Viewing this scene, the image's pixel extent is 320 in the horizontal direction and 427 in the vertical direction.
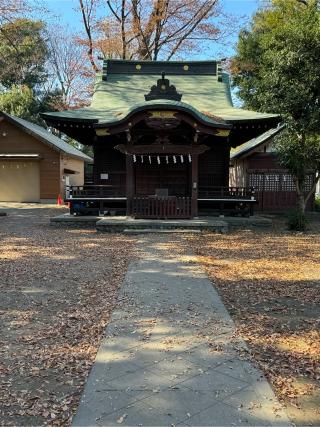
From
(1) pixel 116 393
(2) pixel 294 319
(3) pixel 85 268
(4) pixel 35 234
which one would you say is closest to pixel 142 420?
(1) pixel 116 393

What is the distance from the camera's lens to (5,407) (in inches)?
120

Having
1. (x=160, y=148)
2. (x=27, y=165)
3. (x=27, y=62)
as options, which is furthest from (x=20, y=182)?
(x=27, y=62)

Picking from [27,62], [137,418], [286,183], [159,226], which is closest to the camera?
[137,418]

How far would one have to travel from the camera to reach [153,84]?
18844 mm

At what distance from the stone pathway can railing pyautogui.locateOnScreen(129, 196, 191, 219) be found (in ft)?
25.0

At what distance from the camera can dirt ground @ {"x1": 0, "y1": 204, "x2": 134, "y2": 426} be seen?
3152 millimetres

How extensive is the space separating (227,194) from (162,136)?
11.3ft

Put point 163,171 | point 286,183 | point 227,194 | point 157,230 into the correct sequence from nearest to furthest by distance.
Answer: point 157,230 < point 227,194 < point 163,171 < point 286,183

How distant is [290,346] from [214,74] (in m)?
17.4

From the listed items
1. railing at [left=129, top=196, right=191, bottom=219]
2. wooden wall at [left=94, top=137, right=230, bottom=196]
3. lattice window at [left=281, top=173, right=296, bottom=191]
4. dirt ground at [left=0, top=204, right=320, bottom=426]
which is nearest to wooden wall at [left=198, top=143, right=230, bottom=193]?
wooden wall at [left=94, top=137, right=230, bottom=196]

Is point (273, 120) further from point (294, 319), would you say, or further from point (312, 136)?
point (294, 319)

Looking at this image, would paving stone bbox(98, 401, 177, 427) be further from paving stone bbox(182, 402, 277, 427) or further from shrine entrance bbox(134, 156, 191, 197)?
shrine entrance bbox(134, 156, 191, 197)

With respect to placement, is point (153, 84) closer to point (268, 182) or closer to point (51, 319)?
point (268, 182)

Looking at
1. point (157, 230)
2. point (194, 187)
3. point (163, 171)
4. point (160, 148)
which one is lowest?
point (157, 230)
